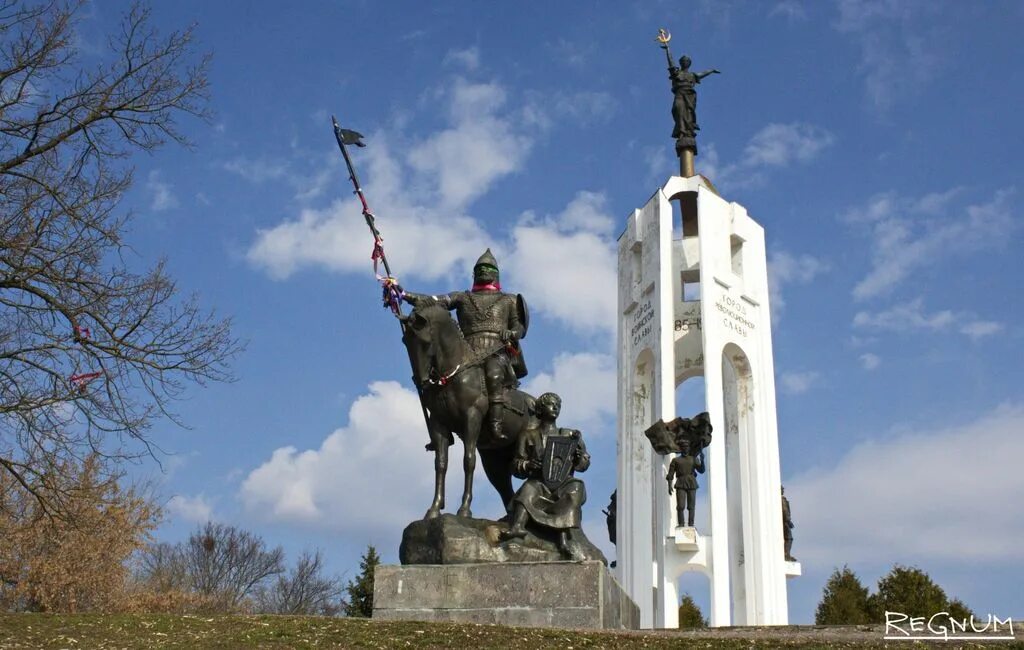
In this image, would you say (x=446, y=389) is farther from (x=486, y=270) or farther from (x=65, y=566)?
(x=65, y=566)

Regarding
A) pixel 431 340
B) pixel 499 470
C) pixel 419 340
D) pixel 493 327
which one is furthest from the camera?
pixel 499 470

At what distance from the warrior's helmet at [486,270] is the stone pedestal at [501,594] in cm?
373

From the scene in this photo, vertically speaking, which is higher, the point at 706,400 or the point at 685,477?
the point at 706,400

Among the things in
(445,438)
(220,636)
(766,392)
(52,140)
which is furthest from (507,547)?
(766,392)

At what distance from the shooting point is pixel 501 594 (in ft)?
35.3

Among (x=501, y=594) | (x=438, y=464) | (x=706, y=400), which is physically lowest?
(x=501, y=594)

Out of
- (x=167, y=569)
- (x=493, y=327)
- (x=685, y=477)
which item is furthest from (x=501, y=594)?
(x=167, y=569)

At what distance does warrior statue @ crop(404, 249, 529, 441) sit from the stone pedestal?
193 cm

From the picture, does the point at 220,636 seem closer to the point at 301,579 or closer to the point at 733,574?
the point at 733,574

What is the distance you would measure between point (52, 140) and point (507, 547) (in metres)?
6.90

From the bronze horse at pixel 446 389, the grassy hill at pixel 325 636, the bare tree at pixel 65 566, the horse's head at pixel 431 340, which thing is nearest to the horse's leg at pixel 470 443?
the bronze horse at pixel 446 389

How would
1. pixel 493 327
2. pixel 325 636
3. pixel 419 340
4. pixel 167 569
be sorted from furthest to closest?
pixel 167 569 < pixel 493 327 < pixel 419 340 < pixel 325 636

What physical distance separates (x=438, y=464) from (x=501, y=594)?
187cm

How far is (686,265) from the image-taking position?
31.7 m
